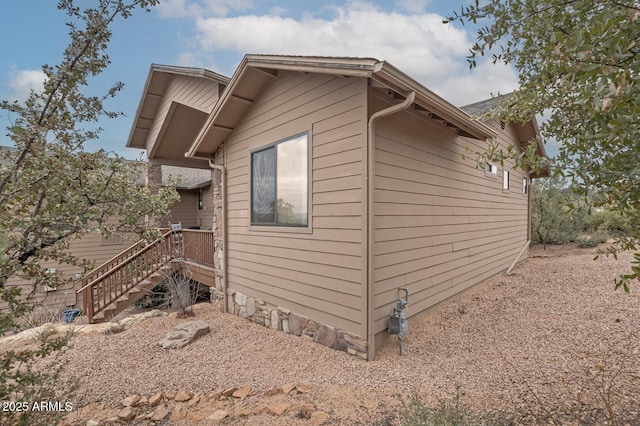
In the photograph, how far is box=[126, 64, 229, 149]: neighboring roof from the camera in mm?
6969

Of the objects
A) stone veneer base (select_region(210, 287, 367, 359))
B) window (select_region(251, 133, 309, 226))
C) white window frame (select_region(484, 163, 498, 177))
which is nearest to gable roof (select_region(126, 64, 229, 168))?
window (select_region(251, 133, 309, 226))

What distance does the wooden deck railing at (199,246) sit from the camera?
24.8ft

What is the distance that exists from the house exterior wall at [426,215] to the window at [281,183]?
1.26 m

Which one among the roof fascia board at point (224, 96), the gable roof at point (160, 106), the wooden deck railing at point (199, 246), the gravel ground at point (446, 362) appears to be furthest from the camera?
the gable roof at point (160, 106)

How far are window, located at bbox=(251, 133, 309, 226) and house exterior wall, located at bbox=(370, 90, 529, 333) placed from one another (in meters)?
1.26

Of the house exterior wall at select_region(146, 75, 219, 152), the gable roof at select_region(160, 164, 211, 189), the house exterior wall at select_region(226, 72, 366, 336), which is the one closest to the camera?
the house exterior wall at select_region(226, 72, 366, 336)

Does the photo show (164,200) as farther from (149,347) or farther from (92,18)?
(149,347)

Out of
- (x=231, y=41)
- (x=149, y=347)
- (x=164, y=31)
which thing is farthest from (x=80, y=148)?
(x=231, y=41)

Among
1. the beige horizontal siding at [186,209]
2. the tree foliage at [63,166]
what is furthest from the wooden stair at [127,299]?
the beige horizontal siding at [186,209]

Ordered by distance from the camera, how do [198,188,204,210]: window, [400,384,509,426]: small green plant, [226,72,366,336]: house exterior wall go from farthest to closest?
[198,188,204,210]: window
[226,72,366,336]: house exterior wall
[400,384,509,426]: small green plant

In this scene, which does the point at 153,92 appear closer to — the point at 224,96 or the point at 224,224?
the point at 224,96

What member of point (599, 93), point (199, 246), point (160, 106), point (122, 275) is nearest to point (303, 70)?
point (599, 93)

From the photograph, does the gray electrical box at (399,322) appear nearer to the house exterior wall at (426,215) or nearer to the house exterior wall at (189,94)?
the house exterior wall at (426,215)

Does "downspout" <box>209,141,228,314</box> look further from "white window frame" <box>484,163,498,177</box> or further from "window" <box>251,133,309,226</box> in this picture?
"white window frame" <box>484,163,498,177</box>
